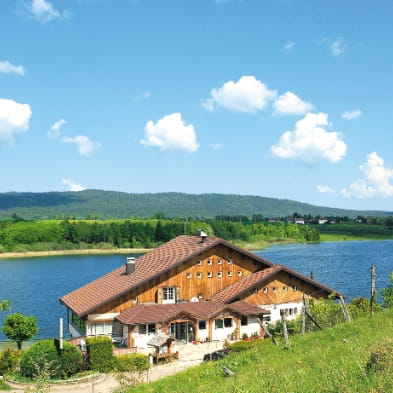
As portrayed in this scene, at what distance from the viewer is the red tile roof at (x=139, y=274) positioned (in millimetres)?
36406

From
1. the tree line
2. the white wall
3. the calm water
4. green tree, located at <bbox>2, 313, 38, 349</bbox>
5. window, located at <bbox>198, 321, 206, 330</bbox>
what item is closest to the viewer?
green tree, located at <bbox>2, 313, 38, 349</bbox>

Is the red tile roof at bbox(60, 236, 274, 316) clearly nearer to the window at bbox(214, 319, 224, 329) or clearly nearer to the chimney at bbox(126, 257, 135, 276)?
the chimney at bbox(126, 257, 135, 276)

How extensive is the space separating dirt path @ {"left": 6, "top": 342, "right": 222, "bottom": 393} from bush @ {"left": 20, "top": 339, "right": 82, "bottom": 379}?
4.73 feet

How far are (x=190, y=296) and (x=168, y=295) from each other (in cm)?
180

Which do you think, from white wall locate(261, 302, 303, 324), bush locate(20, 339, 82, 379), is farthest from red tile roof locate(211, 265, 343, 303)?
bush locate(20, 339, 82, 379)

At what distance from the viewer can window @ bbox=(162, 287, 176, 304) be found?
38344 mm

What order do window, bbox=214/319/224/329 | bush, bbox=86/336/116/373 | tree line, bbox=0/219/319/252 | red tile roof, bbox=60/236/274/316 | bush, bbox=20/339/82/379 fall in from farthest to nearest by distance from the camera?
tree line, bbox=0/219/319/252, red tile roof, bbox=60/236/274/316, window, bbox=214/319/224/329, bush, bbox=86/336/116/373, bush, bbox=20/339/82/379

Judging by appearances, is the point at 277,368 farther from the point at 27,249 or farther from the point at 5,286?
the point at 27,249

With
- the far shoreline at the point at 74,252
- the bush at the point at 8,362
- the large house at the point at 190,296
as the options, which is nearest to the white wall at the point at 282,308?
the large house at the point at 190,296

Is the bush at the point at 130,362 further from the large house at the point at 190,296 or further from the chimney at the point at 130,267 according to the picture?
the chimney at the point at 130,267

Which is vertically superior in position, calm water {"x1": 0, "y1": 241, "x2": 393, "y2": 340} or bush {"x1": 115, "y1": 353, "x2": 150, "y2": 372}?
bush {"x1": 115, "y1": 353, "x2": 150, "y2": 372}

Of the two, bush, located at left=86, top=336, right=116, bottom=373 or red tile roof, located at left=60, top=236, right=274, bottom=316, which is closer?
bush, located at left=86, top=336, right=116, bottom=373

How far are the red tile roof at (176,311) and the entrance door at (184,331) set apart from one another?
2.98 feet

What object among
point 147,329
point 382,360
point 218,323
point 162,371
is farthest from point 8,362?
point 382,360
